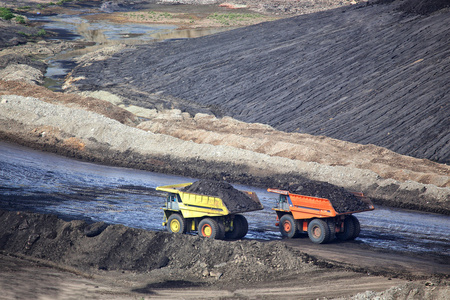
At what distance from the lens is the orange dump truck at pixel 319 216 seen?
1438 cm

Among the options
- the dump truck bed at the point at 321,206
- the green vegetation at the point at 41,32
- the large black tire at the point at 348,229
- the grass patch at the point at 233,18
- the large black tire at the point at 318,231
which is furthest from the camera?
the grass patch at the point at 233,18

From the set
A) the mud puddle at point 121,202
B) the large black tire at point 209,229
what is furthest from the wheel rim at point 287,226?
the large black tire at point 209,229

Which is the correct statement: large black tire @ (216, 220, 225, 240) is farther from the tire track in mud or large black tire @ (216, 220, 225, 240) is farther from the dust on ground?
the tire track in mud

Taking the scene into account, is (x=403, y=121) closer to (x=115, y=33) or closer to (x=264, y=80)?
(x=264, y=80)

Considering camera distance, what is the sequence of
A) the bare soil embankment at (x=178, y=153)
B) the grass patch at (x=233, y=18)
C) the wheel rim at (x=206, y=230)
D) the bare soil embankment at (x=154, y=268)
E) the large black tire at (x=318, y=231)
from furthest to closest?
the grass patch at (x=233, y=18) → the bare soil embankment at (x=178, y=153) → the large black tire at (x=318, y=231) → the wheel rim at (x=206, y=230) → the bare soil embankment at (x=154, y=268)

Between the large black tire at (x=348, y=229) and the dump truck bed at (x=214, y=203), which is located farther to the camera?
the large black tire at (x=348, y=229)

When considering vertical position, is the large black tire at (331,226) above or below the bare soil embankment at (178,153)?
below

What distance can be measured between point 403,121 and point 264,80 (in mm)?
11452

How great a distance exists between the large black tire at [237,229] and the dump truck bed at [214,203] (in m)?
0.65

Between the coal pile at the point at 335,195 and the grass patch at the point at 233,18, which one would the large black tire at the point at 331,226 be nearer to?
the coal pile at the point at 335,195

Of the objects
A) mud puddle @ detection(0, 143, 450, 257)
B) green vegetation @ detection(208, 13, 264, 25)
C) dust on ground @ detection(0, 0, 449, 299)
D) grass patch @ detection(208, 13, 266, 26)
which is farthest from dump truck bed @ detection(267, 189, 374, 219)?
green vegetation @ detection(208, 13, 264, 25)

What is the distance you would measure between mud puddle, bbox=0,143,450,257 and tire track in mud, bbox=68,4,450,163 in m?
8.44

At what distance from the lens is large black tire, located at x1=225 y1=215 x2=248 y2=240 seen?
14700mm

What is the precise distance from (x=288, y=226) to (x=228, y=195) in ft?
8.37
